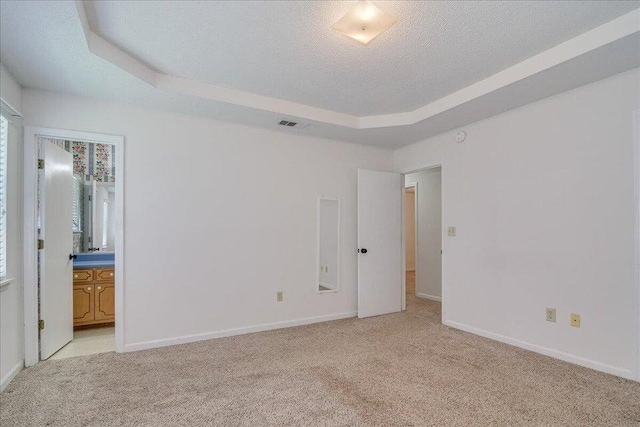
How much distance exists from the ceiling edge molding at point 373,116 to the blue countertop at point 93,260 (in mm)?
2286

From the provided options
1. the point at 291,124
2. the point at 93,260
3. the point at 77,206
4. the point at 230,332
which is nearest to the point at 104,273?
the point at 93,260

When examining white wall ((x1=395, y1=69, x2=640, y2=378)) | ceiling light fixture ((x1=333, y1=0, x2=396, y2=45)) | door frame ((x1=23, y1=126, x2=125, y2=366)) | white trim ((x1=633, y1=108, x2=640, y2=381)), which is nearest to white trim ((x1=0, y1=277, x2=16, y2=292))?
door frame ((x1=23, y1=126, x2=125, y2=366))

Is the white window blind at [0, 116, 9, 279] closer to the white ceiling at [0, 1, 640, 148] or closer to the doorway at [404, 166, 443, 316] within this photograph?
the white ceiling at [0, 1, 640, 148]

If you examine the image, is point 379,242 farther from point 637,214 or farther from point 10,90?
point 10,90

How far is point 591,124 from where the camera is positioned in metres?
A: 2.62

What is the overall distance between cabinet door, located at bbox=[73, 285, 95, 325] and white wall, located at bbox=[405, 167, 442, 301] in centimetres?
458

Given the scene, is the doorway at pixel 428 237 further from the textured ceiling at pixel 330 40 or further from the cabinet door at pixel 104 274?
the cabinet door at pixel 104 274

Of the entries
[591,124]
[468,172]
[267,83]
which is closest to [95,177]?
[267,83]

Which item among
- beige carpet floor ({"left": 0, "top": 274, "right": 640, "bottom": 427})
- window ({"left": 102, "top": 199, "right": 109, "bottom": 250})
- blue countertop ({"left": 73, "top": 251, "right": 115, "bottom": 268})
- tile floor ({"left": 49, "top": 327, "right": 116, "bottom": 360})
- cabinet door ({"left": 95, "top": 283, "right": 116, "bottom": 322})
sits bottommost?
tile floor ({"left": 49, "top": 327, "right": 116, "bottom": 360})

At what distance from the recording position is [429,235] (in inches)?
209

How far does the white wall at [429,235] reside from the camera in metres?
5.16

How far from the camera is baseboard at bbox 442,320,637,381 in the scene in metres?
2.42

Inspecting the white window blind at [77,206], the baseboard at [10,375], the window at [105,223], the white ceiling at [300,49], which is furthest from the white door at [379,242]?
the white window blind at [77,206]

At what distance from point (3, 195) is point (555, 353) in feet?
15.0
